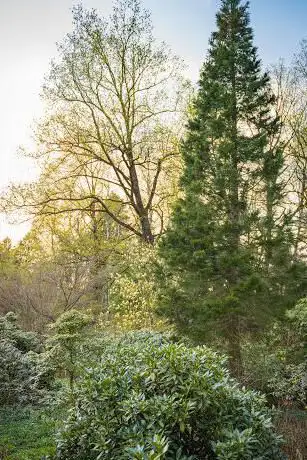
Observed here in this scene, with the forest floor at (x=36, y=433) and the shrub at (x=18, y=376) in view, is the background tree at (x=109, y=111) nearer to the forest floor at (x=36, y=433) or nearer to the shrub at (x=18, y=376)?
the shrub at (x=18, y=376)

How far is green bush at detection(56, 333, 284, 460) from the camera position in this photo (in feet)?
11.4

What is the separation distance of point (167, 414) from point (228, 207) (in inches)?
281

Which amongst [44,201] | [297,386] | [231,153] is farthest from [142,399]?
[44,201]

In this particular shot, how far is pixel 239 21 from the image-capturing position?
11023 mm

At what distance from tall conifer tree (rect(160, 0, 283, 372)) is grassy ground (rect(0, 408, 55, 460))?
3529mm

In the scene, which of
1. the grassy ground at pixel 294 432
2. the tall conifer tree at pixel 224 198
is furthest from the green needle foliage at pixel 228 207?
the grassy ground at pixel 294 432

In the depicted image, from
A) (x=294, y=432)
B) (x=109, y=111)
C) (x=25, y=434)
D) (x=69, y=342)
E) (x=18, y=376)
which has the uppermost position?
(x=109, y=111)

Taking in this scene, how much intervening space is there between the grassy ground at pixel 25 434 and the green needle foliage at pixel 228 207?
11.6 feet

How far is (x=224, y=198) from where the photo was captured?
10.2m

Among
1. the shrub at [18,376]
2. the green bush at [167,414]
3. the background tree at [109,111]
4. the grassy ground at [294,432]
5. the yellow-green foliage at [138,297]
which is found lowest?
the grassy ground at [294,432]

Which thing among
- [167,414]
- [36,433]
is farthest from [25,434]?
[167,414]

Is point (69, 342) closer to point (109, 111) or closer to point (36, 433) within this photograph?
point (36, 433)

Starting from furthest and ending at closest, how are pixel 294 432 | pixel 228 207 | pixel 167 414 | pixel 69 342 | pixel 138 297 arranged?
pixel 138 297 < pixel 228 207 < pixel 69 342 < pixel 294 432 < pixel 167 414

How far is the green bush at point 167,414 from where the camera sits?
3.47 metres
